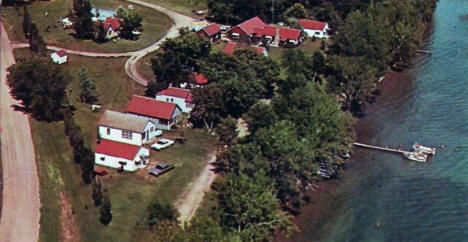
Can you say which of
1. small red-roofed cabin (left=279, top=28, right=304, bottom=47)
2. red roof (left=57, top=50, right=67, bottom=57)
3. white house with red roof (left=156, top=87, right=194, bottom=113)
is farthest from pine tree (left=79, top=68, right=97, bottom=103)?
small red-roofed cabin (left=279, top=28, right=304, bottom=47)

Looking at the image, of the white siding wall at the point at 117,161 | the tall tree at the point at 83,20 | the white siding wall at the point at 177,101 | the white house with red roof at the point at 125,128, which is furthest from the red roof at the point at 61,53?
→ the white siding wall at the point at 117,161

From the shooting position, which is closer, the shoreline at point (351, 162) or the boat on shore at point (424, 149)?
the shoreline at point (351, 162)

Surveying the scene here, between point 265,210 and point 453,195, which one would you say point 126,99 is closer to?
point 265,210

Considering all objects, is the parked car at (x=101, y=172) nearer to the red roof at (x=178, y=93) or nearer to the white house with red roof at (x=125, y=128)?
the white house with red roof at (x=125, y=128)

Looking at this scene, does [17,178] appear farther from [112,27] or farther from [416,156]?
[112,27]

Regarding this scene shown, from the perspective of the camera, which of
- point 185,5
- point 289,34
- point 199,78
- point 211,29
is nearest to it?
point 199,78

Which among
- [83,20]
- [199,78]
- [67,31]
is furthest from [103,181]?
[67,31]

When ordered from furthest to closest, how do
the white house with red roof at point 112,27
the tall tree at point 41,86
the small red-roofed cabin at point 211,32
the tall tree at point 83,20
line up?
the small red-roofed cabin at point 211,32
the white house with red roof at point 112,27
the tall tree at point 83,20
the tall tree at point 41,86
